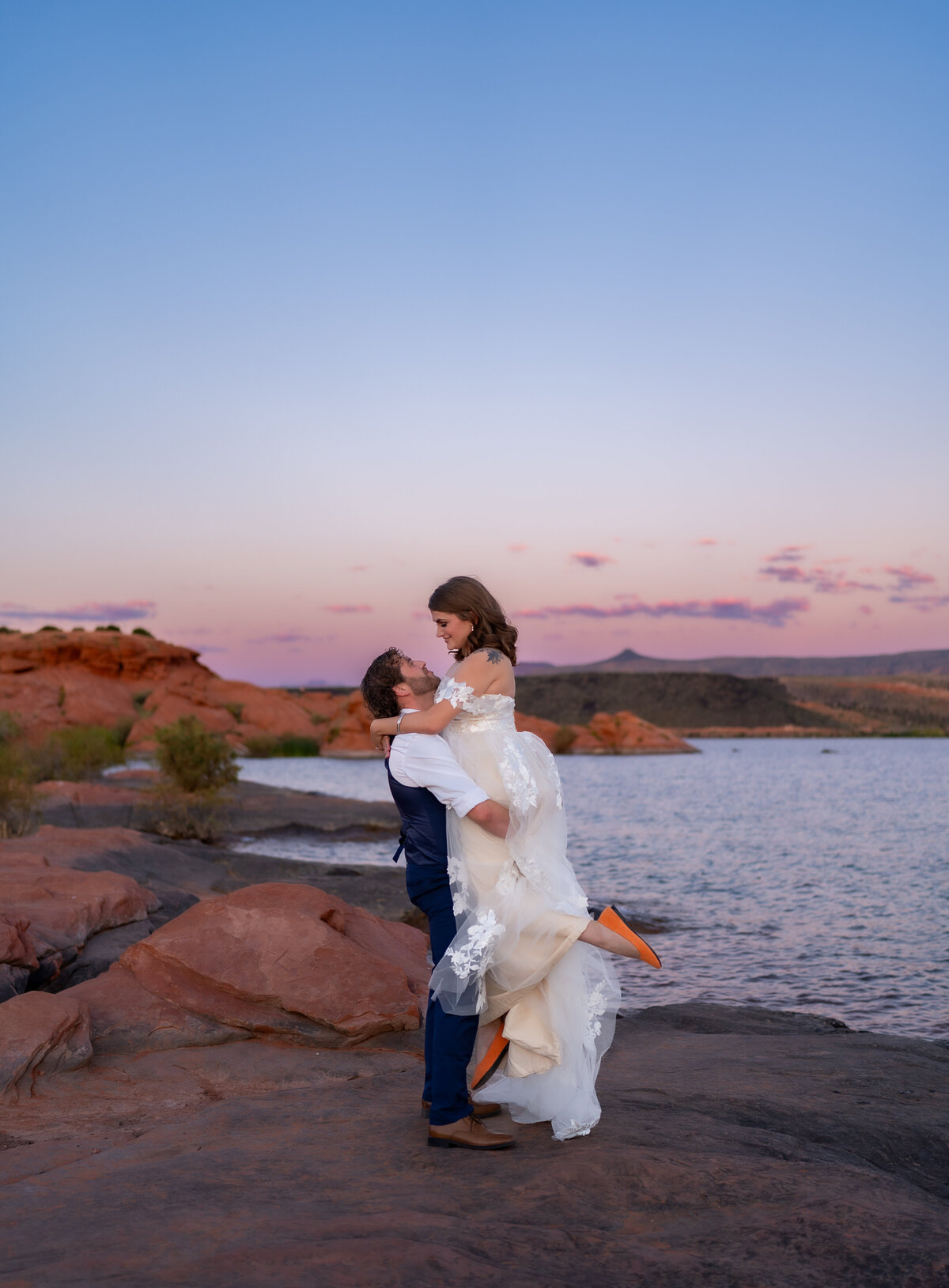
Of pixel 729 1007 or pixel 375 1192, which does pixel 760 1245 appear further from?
pixel 729 1007

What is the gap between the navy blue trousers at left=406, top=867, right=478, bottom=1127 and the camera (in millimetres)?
4199

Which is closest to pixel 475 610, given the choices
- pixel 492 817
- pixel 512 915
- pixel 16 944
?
pixel 492 817

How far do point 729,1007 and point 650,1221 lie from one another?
18.8 feet

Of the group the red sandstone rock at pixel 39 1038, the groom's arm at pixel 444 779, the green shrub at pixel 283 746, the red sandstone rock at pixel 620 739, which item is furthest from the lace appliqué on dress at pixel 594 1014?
the red sandstone rock at pixel 620 739

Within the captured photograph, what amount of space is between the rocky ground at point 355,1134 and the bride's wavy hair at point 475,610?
2028mm

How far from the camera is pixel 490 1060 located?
4.43 m

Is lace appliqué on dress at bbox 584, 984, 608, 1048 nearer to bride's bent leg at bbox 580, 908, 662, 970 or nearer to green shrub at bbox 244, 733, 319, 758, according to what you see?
bride's bent leg at bbox 580, 908, 662, 970

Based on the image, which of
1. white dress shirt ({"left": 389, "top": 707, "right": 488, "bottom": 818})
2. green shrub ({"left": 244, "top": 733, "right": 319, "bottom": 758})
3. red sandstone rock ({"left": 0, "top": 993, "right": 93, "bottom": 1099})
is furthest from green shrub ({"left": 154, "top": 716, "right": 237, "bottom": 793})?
green shrub ({"left": 244, "top": 733, "right": 319, "bottom": 758})

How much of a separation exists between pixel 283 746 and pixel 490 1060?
6228cm

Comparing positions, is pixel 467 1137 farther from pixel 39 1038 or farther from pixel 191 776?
pixel 191 776

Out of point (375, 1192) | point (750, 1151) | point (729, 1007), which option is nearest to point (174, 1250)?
point (375, 1192)

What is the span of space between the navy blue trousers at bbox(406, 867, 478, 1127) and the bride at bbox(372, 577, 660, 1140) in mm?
91

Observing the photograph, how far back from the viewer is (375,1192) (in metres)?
3.54

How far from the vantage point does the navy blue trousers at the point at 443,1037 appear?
4199 millimetres
